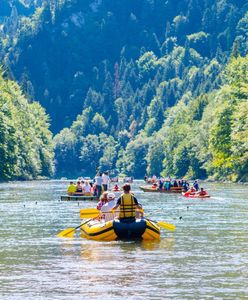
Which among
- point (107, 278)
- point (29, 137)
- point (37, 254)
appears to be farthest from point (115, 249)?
point (29, 137)

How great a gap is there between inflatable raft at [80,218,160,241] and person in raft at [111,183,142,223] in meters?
0.22

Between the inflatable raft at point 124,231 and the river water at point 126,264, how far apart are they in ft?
1.48

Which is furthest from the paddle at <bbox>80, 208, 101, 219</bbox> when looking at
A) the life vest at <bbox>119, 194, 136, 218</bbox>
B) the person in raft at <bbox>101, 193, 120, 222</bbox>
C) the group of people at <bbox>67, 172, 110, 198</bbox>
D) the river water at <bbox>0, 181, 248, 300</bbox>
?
the group of people at <bbox>67, 172, 110, 198</bbox>

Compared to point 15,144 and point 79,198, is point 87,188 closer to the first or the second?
point 79,198

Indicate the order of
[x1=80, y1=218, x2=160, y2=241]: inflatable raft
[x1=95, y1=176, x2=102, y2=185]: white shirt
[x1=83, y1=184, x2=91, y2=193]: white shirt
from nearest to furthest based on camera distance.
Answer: [x1=80, y1=218, x2=160, y2=241]: inflatable raft, [x1=95, y1=176, x2=102, y2=185]: white shirt, [x1=83, y1=184, x2=91, y2=193]: white shirt

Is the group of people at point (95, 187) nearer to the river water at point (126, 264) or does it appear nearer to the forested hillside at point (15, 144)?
the river water at point (126, 264)

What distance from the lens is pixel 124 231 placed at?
42.4m

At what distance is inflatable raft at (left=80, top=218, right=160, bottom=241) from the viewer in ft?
139

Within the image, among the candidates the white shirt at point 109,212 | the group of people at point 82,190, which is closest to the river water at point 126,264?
the white shirt at point 109,212

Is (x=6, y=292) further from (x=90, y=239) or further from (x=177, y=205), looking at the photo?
(x=177, y=205)

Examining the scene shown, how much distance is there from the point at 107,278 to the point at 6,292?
12.3 feet

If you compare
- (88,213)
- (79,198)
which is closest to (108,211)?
(88,213)

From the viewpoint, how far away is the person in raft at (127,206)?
138ft

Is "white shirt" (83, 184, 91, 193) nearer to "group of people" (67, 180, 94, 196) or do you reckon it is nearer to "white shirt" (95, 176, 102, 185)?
"group of people" (67, 180, 94, 196)
